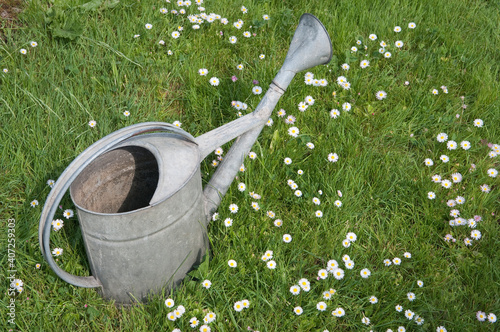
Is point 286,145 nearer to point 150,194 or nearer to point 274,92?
point 274,92

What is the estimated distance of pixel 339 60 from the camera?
314 cm

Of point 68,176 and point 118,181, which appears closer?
point 68,176

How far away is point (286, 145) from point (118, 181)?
0.95 m

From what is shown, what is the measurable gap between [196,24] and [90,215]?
184cm

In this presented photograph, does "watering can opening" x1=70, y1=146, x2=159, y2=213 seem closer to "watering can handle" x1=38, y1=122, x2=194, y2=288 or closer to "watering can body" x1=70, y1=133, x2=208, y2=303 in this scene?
"watering can body" x1=70, y1=133, x2=208, y2=303

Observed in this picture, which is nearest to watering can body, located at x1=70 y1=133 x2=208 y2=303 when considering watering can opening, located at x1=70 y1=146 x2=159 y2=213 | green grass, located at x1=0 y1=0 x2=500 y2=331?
watering can opening, located at x1=70 y1=146 x2=159 y2=213

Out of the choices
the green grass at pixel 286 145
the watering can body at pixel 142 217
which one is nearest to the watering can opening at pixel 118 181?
the watering can body at pixel 142 217

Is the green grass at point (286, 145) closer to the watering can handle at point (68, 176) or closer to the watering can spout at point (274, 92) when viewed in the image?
the watering can spout at point (274, 92)

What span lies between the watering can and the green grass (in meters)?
0.13

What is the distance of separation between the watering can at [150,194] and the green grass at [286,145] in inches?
5.1

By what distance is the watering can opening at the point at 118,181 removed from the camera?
2.00m

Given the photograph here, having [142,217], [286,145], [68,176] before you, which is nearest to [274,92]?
[286,145]

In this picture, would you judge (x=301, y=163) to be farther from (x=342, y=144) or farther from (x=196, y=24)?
(x=196, y=24)

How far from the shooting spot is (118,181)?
2.15m
